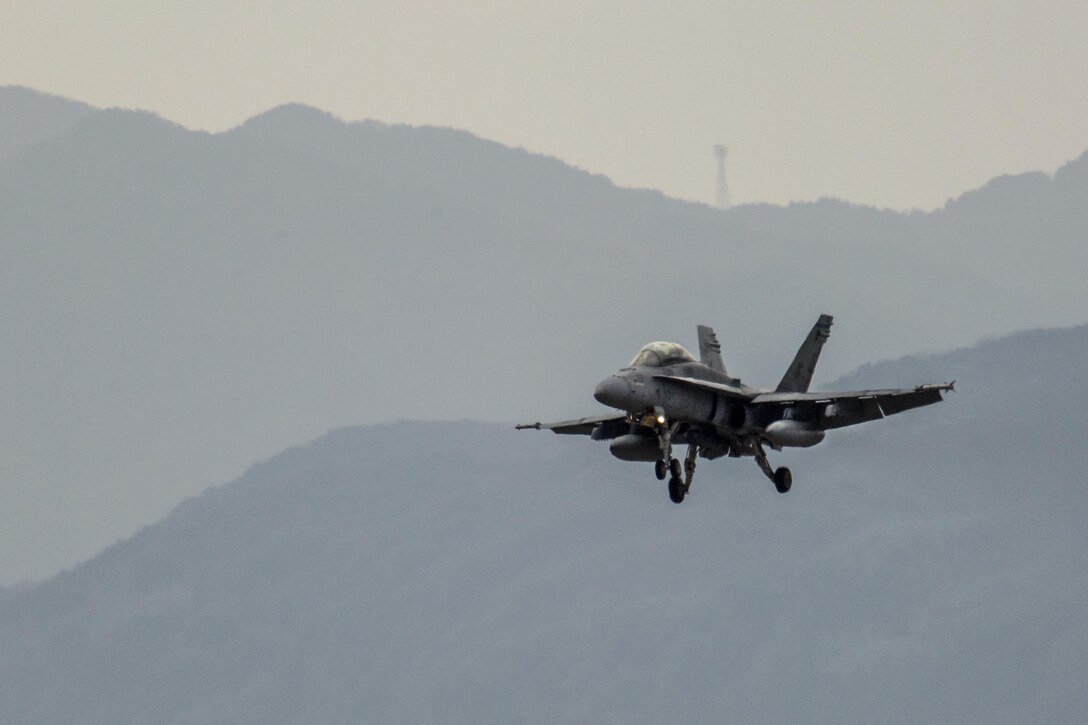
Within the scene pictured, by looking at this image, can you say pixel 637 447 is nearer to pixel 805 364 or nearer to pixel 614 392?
pixel 614 392

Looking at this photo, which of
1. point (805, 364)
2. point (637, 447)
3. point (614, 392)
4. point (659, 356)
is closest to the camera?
point (614, 392)

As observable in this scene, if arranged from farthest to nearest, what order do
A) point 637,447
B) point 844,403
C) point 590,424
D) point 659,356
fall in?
point 590,424 → point 844,403 → point 637,447 → point 659,356

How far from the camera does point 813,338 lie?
67250 millimetres

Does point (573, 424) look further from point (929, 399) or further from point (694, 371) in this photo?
point (929, 399)

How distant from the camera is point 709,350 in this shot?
6291cm

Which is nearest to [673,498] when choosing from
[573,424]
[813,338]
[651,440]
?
[651,440]

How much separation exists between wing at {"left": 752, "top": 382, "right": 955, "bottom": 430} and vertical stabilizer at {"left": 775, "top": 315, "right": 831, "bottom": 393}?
560 centimetres

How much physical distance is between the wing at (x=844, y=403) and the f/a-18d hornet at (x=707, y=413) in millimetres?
33

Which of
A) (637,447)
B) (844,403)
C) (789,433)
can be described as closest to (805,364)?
(844,403)

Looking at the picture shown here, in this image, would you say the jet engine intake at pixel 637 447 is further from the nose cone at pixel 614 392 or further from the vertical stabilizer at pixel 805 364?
the vertical stabilizer at pixel 805 364

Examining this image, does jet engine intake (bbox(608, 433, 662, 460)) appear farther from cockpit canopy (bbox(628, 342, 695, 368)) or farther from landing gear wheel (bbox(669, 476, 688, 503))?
cockpit canopy (bbox(628, 342, 695, 368))

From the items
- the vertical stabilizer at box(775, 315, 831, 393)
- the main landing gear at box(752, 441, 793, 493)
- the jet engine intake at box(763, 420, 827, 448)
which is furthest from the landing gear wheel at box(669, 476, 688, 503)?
the vertical stabilizer at box(775, 315, 831, 393)

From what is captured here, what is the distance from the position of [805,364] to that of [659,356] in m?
10.9

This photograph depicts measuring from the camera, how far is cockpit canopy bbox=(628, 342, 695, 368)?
57344mm
